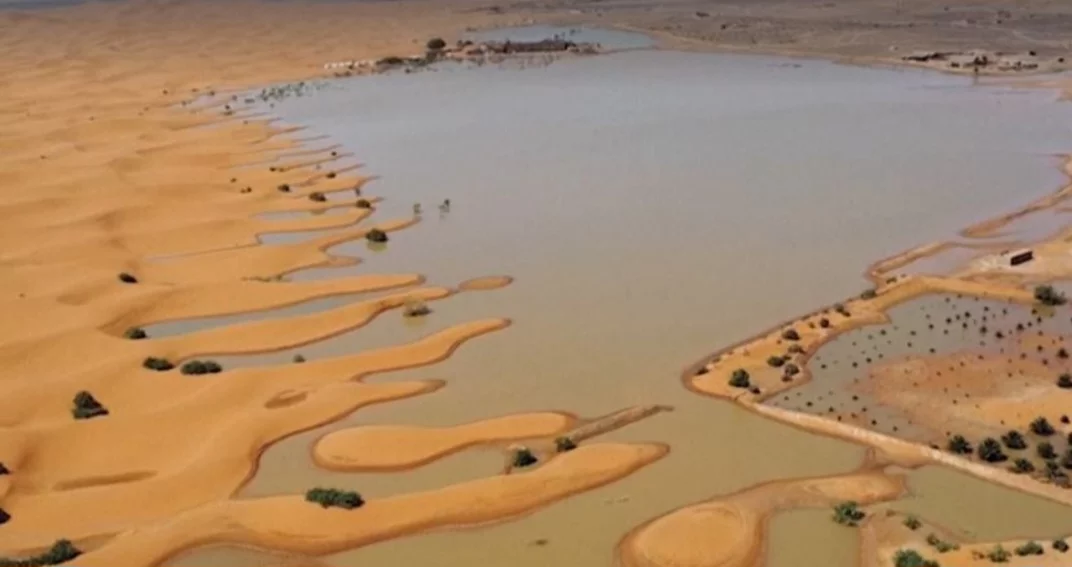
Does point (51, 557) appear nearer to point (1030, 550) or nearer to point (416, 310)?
point (416, 310)

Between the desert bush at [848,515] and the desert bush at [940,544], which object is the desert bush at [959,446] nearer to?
the desert bush at [848,515]

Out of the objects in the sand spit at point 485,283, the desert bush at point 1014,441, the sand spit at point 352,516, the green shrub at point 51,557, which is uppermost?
the sand spit at point 485,283

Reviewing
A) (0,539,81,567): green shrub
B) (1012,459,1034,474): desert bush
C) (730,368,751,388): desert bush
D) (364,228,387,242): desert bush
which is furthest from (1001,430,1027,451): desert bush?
(364,228,387,242): desert bush

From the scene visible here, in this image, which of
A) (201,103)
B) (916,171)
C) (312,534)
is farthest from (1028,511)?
(201,103)

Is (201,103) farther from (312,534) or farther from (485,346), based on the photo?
(312,534)

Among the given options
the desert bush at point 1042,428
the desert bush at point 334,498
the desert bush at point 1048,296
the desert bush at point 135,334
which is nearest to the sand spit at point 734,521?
the desert bush at point 1042,428

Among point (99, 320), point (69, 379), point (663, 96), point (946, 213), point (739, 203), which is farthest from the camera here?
point (663, 96)
